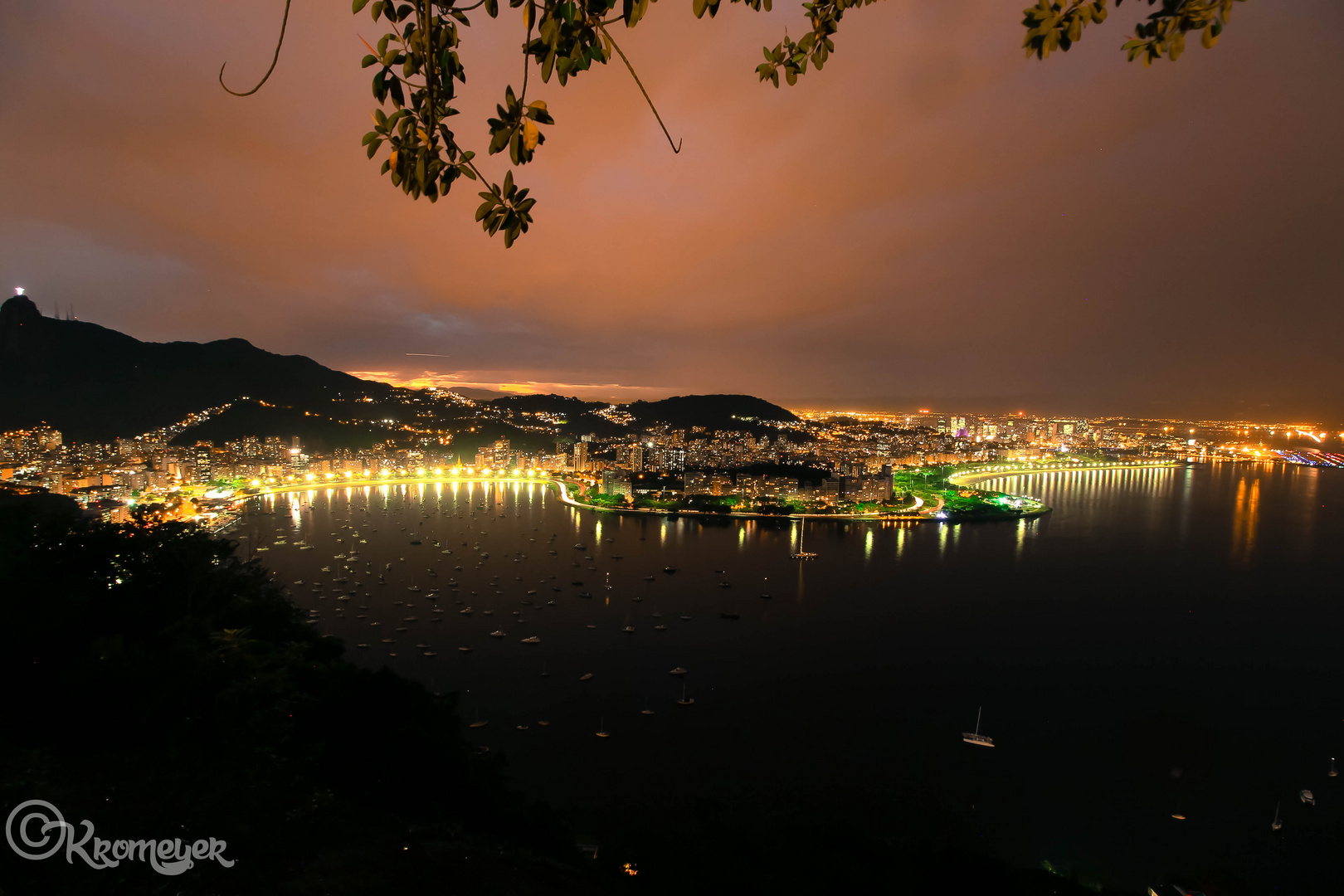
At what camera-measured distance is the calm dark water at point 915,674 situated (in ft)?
22.4

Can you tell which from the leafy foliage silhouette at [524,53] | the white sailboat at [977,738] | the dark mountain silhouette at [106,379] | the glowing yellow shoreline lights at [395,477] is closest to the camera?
the leafy foliage silhouette at [524,53]

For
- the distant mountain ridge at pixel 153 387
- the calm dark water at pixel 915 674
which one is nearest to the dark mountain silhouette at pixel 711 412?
the distant mountain ridge at pixel 153 387

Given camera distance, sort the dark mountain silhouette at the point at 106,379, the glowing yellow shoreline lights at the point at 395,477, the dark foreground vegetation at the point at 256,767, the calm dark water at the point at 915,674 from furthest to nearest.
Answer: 1. the dark mountain silhouette at the point at 106,379
2. the glowing yellow shoreline lights at the point at 395,477
3. the calm dark water at the point at 915,674
4. the dark foreground vegetation at the point at 256,767

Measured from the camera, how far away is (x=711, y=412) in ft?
198

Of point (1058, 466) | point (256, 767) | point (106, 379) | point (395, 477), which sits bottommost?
point (395, 477)

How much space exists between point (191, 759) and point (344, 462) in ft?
125

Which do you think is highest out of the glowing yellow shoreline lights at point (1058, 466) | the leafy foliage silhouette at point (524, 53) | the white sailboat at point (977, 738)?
the leafy foliage silhouette at point (524, 53)

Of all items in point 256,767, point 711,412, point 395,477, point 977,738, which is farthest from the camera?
point 711,412

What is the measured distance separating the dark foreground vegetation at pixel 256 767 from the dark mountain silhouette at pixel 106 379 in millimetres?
38491

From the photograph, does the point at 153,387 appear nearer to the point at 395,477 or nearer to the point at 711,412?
the point at 395,477

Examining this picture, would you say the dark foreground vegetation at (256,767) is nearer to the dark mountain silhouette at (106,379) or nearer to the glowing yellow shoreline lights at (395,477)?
the glowing yellow shoreline lights at (395,477)

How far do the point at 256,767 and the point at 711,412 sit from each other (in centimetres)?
5885

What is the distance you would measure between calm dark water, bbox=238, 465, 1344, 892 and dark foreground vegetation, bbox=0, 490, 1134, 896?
8.31ft

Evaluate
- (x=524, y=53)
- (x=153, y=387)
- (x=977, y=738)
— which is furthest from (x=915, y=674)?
(x=153, y=387)
